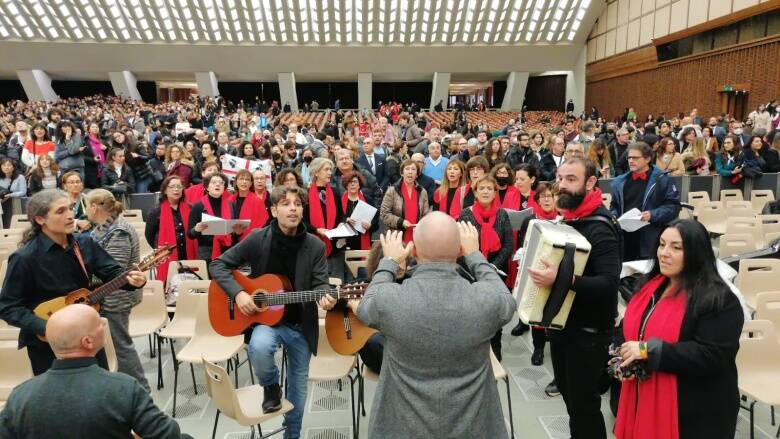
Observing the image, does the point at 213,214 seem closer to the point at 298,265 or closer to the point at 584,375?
the point at 298,265

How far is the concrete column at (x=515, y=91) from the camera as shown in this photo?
30.8m

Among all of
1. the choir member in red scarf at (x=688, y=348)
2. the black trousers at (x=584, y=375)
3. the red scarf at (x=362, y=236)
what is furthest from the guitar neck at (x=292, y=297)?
the red scarf at (x=362, y=236)

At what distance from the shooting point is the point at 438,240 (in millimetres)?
1821

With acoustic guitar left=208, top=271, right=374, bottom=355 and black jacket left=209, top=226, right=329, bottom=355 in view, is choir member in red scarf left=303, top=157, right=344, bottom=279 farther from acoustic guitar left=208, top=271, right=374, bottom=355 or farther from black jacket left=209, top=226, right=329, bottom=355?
black jacket left=209, top=226, right=329, bottom=355

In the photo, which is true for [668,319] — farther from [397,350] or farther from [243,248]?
[243,248]

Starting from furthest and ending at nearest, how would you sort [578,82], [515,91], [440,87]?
[515,91] → [440,87] → [578,82]

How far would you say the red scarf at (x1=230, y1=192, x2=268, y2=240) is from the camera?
17.4 ft

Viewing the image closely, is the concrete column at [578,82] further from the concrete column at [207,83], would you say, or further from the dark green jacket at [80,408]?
the dark green jacket at [80,408]

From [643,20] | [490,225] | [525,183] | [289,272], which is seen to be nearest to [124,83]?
[643,20]

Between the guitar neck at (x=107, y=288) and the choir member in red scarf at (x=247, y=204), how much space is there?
6.97 feet

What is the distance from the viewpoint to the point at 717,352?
2080mm

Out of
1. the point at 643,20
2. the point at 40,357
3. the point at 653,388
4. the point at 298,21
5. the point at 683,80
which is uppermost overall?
the point at 298,21

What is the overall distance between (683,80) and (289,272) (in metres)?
21.5

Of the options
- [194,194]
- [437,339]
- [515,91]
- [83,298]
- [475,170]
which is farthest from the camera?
[515,91]
